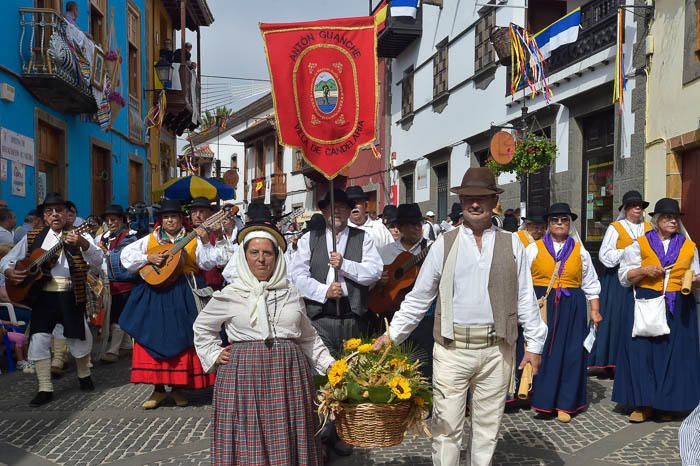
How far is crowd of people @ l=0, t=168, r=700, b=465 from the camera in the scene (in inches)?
144

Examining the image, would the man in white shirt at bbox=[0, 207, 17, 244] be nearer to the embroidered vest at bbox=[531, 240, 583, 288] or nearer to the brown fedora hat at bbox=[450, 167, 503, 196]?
the embroidered vest at bbox=[531, 240, 583, 288]

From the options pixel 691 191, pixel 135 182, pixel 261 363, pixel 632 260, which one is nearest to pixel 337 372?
pixel 261 363

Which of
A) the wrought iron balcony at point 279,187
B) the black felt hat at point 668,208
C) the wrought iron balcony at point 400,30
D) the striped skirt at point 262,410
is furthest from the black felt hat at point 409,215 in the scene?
the wrought iron balcony at point 279,187

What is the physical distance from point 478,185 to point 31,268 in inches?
189

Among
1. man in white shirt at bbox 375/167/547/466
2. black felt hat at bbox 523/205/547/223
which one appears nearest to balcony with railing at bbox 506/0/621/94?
black felt hat at bbox 523/205/547/223

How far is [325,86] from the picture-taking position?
4.98m

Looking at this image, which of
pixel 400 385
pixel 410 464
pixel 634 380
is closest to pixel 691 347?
pixel 634 380

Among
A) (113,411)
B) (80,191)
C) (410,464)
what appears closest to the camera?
(410,464)

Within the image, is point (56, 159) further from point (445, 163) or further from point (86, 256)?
point (445, 163)

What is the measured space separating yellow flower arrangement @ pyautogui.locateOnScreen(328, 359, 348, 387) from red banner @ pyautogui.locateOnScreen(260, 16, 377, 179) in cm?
185

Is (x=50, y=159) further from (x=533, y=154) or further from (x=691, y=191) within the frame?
(x=691, y=191)

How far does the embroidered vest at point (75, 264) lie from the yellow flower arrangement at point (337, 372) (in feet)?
13.8

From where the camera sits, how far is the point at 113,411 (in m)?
6.24

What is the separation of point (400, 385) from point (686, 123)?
7.99m
